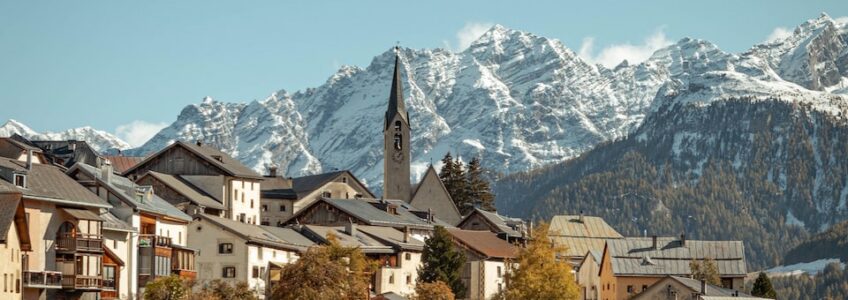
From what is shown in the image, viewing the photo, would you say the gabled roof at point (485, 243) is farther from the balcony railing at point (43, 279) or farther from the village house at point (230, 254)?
the balcony railing at point (43, 279)

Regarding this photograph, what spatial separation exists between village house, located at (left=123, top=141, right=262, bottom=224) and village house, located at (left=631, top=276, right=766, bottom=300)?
3478cm

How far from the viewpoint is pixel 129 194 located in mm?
114375

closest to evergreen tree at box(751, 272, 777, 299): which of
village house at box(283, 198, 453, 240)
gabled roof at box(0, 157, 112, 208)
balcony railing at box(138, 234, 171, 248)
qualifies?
village house at box(283, 198, 453, 240)

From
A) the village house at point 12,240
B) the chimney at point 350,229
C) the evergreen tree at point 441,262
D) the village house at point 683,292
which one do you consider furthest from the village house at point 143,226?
the village house at point 683,292

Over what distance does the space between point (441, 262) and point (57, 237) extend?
51.1m

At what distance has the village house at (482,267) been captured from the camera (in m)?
→ 160

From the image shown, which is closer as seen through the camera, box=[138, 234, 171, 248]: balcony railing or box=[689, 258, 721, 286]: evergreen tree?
box=[138, 234, 171, 248]: balcony railing

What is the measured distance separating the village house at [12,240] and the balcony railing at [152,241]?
1922 cm

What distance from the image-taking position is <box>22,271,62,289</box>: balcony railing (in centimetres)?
9125

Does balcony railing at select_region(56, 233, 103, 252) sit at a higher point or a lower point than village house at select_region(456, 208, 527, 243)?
lower

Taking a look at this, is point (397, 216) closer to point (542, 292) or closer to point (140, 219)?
point (542, 292)

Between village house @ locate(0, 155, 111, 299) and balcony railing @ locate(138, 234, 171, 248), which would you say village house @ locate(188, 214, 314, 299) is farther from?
village house @ locate(0, 155, 111, 299)

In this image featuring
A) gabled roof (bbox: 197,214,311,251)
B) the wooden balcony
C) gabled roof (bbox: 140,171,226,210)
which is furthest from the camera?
gabled roof (bbox: 140,171,226,210)

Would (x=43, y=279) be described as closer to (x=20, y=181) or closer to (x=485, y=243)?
(x=20, y=181)
